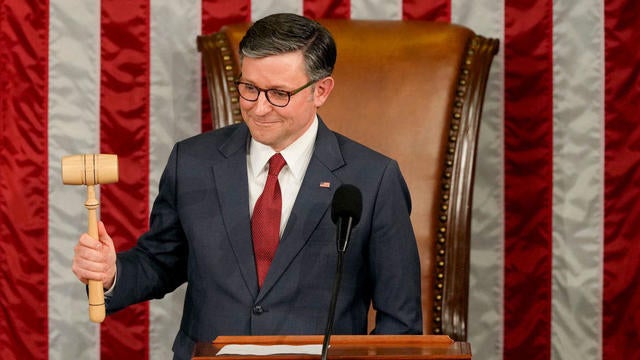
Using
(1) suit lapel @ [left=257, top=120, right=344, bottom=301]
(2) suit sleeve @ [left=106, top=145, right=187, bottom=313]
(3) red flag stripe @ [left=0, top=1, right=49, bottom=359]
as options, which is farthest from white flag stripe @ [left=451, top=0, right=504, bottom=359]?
(3) red flag stripe @ [left=0, top=1, right=49, bottom=359]

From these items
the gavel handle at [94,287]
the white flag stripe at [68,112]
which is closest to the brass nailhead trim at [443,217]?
the white flag stripe at [68,112]

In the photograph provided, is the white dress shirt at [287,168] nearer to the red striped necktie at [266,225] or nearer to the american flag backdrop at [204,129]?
the red striped necktie at [266,225]

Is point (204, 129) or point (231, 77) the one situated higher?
point (231, 77)

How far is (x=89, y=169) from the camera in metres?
1.86

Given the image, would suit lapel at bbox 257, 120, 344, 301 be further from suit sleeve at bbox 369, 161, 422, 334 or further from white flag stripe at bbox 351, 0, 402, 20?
white flag stripe at bbox 351, 0, 402, 20

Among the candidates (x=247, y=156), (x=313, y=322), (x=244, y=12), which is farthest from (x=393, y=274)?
(x=244, y=12)

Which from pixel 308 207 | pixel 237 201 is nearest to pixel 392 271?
pixel 308 207

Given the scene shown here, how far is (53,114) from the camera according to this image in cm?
292

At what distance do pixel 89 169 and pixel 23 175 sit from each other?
1.13 meters

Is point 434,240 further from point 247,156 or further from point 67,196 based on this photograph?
point 67,196

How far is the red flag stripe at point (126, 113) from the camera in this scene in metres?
2.92

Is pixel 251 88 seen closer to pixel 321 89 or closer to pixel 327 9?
pixel 321 89

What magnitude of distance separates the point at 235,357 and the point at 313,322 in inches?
24.3

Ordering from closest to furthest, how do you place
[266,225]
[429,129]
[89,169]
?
[89,169]
[266,225]
[429,129]
